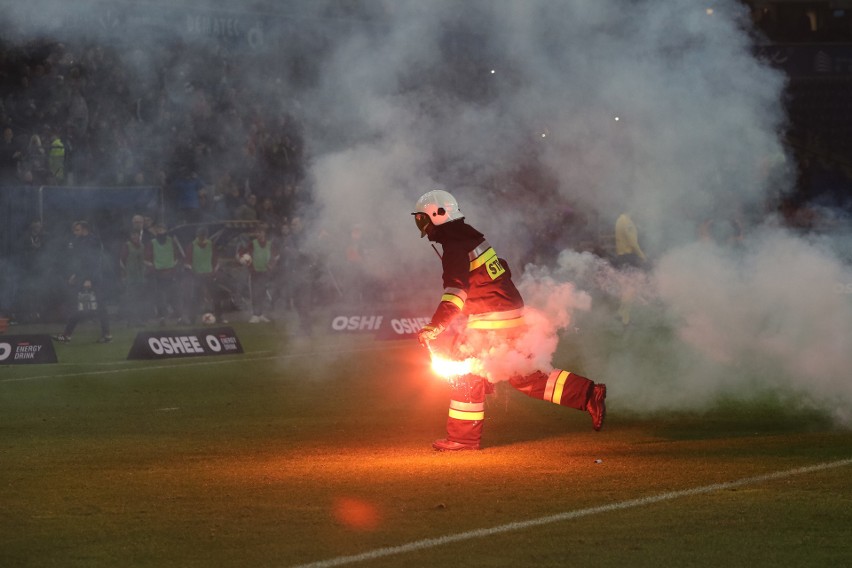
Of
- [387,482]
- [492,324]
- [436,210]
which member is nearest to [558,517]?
[387,482]

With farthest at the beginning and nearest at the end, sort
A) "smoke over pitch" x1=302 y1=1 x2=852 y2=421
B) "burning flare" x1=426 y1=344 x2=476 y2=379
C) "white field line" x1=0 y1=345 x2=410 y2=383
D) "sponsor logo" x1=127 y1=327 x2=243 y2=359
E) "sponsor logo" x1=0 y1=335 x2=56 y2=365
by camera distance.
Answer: "sponsor logo" x1=127 y1=327 x2=243 y2=359 < "sponsor logo" x1=0 y1=335 x2=56 y2=365 < "white field line" x1=0 y1=345 x2=410 y2=383 < "smoke over pitch" x1=302 y1=1 x2=852 y2=421 < "burning flare" x1=426 y1=344 x2=476 y2=379

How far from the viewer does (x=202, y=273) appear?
26.1 m

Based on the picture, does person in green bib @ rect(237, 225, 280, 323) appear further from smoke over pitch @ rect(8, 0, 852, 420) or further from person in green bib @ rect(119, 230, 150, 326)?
smoke over pitch @ rect(8, 0, 852, 420)

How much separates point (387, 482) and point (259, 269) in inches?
729

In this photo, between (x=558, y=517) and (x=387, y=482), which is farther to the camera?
(x=387, y=482)

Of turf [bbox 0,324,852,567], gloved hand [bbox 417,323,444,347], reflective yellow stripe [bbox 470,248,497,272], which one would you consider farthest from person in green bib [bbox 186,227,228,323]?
gloved hand [bbox 417,323,444,347]

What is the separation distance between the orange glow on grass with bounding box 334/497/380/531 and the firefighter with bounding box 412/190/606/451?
2.34 m

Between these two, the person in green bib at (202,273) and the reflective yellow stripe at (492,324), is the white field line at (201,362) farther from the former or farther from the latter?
the reflective yellow stripe at (492,324)

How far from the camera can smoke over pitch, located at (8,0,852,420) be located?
1230cm

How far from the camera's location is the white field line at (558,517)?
6238mm

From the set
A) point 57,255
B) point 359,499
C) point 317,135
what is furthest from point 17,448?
point 57,255

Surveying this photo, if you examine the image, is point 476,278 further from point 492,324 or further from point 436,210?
point 436,210

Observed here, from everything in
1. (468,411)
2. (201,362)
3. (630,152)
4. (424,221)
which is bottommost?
(468,411)

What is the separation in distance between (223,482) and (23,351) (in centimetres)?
1025
